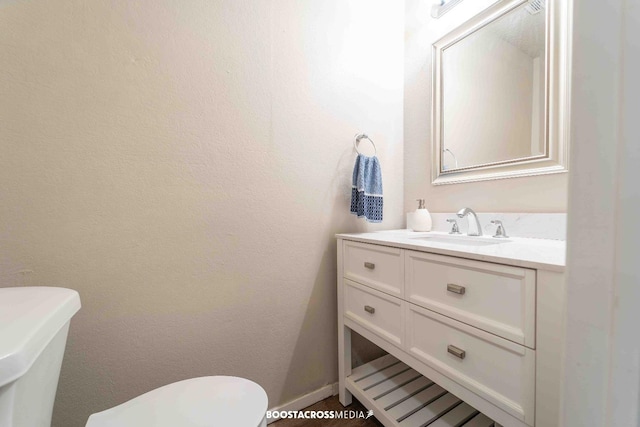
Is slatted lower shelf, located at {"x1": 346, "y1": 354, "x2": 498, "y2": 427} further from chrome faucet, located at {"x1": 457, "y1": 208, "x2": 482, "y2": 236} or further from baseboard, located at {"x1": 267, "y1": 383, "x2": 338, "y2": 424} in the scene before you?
chrome faucet, located at {"x1": 457, "y1": 208, "x2": 482, "y2": 236}

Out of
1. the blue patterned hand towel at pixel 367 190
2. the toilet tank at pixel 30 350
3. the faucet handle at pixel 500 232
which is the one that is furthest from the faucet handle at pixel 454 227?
the toilet tank at pixel 30 350

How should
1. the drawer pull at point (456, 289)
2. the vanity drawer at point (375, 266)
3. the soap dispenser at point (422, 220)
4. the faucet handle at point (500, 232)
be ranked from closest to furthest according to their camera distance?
the drawer pull at point (456, 289) → the vanity drawer at point (375, 266) → the faucet handle at point (500, 232) → the soap dispenser at point (422, 220)

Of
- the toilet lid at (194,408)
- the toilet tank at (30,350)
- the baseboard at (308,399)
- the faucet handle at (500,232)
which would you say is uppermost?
the faucet handle at (500,232)

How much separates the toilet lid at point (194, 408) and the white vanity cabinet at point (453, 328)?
0.54 metres

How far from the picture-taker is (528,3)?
1104mm

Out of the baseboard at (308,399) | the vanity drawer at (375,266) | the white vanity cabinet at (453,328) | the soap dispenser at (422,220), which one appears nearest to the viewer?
the white vanity cabinet at (453,328)

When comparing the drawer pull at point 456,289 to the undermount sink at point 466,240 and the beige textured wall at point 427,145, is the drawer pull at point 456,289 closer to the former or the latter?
the undermount sink at point 466,240

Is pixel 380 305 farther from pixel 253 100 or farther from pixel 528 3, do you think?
pixel 528 3

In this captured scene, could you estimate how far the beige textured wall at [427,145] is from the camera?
3.79 ft

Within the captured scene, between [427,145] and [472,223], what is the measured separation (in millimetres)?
531

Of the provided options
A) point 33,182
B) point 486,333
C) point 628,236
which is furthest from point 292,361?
point 628,236

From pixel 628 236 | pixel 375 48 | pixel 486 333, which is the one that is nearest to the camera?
pixel 628 236

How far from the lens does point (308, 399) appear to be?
130 cm

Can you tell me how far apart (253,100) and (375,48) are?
0.82 meters
